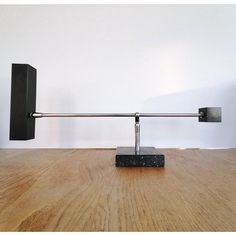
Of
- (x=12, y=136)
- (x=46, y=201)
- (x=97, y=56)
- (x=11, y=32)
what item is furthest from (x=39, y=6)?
(x=46, y=201)

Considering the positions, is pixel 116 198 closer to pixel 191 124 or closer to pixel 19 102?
pixel 19 102

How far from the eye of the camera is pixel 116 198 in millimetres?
383

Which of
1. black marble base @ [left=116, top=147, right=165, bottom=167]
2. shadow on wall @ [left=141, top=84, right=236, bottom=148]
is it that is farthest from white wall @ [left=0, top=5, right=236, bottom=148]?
black marble base @ [left=116, top=147, right=165, bottom=167]

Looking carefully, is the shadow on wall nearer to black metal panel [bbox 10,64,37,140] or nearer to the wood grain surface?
the wood grain surface

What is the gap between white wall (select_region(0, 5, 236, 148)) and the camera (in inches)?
41.3

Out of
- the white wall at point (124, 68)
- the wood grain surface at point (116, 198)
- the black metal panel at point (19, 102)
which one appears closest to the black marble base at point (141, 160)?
the wood grain surface at point (116, 198)

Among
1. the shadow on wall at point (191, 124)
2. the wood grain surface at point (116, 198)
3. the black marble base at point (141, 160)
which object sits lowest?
the wood grain surface at point (116, 198)

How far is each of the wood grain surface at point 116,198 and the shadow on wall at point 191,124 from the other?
0.40 metres

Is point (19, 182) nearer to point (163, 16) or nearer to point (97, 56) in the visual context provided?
point (97, 56)

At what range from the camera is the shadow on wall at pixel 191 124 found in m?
1.05

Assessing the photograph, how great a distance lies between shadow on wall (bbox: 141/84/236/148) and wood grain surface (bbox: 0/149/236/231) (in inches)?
15.8

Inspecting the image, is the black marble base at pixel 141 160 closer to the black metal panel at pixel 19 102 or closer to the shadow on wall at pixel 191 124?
the black metal panel at pixel 19 102

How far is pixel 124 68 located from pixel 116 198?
0.76 m

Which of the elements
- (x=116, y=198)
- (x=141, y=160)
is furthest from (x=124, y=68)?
(x=116, y=198)
